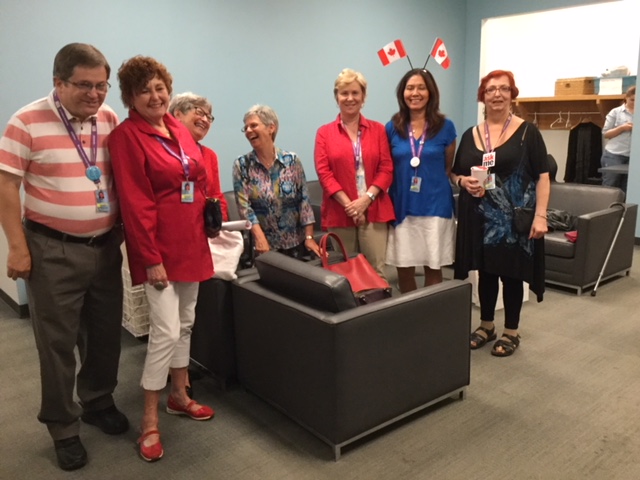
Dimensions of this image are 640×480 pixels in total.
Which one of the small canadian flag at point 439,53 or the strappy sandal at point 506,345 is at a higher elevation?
the small canadian flag at point 439,53

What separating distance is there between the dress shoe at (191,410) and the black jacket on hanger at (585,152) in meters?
5.84

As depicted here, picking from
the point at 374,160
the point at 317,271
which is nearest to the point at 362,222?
the point at 374,160

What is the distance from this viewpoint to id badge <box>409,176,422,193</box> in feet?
10.3

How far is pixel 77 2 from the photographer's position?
3912mm

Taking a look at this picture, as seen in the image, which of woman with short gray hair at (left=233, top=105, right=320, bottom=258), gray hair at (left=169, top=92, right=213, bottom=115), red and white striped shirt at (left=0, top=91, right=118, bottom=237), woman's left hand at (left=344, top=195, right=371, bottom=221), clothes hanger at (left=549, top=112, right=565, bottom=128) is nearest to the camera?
red and white striped shirt at (left=0, top=91, right=118, bottom=237)

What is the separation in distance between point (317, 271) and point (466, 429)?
0.97m

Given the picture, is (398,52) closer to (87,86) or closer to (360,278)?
(360,278)

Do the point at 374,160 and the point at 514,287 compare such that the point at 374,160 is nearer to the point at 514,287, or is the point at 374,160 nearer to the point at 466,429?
the point at 514,287

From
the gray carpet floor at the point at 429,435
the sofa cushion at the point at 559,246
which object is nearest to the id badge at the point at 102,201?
the gray carpet floor at the point at 429,435

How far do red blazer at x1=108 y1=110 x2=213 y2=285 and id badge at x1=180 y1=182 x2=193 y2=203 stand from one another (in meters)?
0.01

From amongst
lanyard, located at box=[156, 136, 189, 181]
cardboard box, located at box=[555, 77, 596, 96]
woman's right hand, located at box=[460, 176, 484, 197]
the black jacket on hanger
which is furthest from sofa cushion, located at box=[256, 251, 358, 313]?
cardboard box, located at box=[555, 77, 596, 96]

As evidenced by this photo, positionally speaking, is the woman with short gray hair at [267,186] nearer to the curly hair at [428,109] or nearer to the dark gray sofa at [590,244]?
the curly hair at [428,109]

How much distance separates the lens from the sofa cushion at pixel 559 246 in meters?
4.38

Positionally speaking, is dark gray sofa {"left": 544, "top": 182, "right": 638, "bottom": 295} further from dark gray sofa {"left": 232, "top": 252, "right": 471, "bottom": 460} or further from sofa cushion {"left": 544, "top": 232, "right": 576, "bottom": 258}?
dark gray sofa {"left": 232, "top": 252, "right": 471, "bottom": 460}
